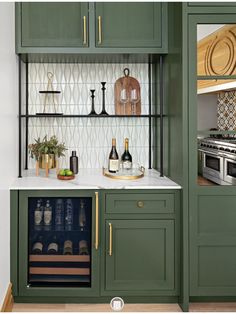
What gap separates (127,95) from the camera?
3537 millimetres

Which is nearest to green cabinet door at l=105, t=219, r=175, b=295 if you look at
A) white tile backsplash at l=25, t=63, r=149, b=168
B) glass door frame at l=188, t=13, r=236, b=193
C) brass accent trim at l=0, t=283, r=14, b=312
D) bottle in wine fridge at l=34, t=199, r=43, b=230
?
glass door frame at l=188, t=13, r=236, b=193

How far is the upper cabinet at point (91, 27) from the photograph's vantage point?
3115 millimetres

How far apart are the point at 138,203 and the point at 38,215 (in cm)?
72

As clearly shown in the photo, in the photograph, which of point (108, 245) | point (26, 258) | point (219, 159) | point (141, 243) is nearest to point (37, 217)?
point (26, 258)

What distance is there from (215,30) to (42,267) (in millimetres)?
2040

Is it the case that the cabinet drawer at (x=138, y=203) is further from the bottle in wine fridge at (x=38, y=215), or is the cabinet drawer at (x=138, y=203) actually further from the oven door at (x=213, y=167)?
the bottle in wine fridge at (x=38, y=215)

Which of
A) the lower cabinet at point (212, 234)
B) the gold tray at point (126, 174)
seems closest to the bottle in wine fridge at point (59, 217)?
the gold tray at point (126, 174)

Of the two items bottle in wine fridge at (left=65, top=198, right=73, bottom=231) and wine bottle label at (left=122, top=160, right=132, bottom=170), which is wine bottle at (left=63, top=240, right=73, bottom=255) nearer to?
bottle in wine fridge at (left=65, top=198, right=73, bottom=231)

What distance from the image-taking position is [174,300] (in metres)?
2.96

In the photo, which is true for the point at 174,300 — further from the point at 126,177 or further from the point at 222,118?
the point at 222,118

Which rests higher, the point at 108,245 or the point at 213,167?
the point at 213,167

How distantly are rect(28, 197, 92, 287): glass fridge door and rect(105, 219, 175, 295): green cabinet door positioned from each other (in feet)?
0.63

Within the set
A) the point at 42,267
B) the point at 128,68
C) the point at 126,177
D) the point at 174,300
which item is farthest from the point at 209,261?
the point at 128,68

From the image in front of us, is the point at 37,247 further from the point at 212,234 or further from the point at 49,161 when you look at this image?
the point at 212,234
